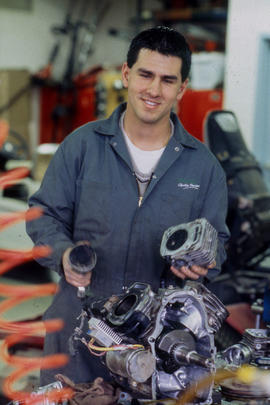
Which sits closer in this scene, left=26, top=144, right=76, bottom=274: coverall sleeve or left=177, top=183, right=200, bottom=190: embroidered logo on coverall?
left=26, top=144, right=76, bottom=274: coverall sleeve

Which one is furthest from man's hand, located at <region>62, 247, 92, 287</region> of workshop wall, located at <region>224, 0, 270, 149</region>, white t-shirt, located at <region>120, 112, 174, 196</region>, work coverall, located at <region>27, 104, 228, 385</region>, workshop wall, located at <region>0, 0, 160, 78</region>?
workshop wall, located at <region>0, 0, 160, 78</region>

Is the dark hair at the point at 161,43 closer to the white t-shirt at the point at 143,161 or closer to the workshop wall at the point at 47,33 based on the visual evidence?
the white t-shirt at the point at 143,161

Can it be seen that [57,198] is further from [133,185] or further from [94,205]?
Answer: [133,185]

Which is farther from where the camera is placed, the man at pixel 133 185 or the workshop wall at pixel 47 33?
the workshop wall at pixel 47 33

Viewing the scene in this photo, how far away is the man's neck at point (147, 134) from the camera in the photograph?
7.89 ft

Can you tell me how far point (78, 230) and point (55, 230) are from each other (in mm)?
220

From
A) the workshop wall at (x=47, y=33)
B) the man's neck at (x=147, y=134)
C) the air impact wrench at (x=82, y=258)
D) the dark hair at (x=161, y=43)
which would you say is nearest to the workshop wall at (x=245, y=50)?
the dark hair at (x=161, y=43)

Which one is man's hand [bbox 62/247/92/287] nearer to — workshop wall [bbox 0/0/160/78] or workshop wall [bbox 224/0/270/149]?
workshop wall [bbox 224/0/270/149]

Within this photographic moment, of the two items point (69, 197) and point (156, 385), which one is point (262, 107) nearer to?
point (69, 197)

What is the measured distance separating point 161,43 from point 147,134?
35 cm

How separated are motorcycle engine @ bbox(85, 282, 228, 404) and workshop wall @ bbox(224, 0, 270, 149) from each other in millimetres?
1676

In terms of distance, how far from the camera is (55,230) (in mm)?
2217

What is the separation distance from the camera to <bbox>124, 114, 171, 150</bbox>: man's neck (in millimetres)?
2404

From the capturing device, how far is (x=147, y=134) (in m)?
2.42
